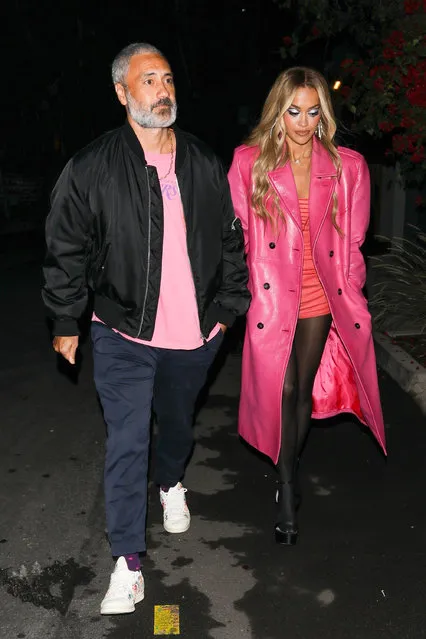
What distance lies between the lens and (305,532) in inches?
181

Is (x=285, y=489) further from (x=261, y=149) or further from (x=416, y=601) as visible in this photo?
(x=261, y=149)

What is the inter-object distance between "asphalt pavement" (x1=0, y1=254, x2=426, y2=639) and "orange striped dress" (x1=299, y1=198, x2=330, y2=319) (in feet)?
3.74

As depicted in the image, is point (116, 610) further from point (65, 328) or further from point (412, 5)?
point (412, 5)

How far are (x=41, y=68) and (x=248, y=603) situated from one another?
90.3 ft

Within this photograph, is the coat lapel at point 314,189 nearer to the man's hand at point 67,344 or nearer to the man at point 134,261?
the man at point 134,261

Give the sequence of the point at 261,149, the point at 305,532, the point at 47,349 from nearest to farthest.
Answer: the point at 261,149 < the point at 305,532 < the point at 47,349

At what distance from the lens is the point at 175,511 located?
463 cm

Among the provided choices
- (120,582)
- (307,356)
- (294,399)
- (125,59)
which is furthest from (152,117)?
(120,582)

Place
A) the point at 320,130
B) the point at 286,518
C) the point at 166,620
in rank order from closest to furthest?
the point at 166,620, the point at 320,130, the point at 286,518

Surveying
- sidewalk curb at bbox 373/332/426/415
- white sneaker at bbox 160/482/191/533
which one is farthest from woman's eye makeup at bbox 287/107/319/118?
sidewalk curb at bbox 373/332/426/415

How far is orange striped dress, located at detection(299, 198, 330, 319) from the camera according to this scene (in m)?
4.29

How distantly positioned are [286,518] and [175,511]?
1.91 feet

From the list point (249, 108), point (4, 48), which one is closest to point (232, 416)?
point (4, 48)

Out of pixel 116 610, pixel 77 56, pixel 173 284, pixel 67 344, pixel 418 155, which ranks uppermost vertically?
pixel 173 284
